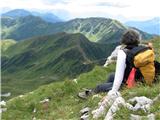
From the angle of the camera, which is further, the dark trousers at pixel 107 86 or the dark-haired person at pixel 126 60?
the dark trousers at pixel 107 86

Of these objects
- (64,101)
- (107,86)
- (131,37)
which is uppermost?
(131,37)

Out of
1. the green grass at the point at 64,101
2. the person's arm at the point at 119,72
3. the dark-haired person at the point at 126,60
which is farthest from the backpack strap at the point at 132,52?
the green grass at the point at 64,101

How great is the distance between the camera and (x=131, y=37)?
14.7 m

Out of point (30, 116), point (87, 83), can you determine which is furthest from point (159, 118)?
point (87, 83)

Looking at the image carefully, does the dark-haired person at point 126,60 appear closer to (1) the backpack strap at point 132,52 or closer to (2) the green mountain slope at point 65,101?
(1) the backpack strap at point 132,52

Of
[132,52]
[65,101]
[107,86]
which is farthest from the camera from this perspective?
[65,101]

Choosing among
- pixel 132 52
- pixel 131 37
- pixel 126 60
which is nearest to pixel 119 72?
pixel 126 60

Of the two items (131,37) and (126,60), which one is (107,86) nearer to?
(126,60)

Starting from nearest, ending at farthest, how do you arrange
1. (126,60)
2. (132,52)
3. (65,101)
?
(132,52) < (126,60) < (65,101)

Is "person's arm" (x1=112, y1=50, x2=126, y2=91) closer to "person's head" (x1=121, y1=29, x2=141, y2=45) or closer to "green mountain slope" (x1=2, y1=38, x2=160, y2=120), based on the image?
"green mountain slope" (x1=2, y1=38, x2=160, y2=120)

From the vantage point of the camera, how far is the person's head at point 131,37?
14.6 meters

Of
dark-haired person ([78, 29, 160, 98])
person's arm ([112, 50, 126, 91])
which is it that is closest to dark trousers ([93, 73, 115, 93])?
dark-haired person ([78, 29, 160, 98])

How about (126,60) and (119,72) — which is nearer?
(119,72)

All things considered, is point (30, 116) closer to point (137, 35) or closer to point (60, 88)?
point (60, 88)
